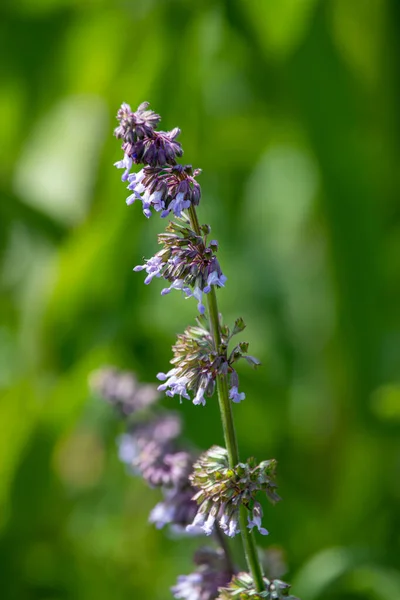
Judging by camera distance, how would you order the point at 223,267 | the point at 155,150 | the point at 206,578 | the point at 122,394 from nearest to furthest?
the point at 155,150 → the point at 206,578 → the point at 122,394 → the point at 223,267

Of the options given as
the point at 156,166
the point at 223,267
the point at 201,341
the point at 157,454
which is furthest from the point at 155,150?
the point at 223,267

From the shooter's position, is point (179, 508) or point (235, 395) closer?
point (235, 395)

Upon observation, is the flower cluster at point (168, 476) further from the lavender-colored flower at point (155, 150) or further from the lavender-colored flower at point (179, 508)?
the lavender-colored flower at point (155, 150)

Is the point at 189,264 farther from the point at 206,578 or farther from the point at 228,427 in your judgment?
the point at 206,578

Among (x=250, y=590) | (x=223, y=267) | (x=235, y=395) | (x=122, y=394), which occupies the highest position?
(x=223, y=267)

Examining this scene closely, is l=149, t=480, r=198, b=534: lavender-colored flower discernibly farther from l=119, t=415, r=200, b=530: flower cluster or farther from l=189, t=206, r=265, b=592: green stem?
l=189, t=206, r=265, b=592: green stem

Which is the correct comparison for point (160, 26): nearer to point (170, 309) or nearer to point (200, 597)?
point (170, 309)

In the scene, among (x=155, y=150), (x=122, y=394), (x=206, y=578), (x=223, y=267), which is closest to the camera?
(x=155, y=150)
